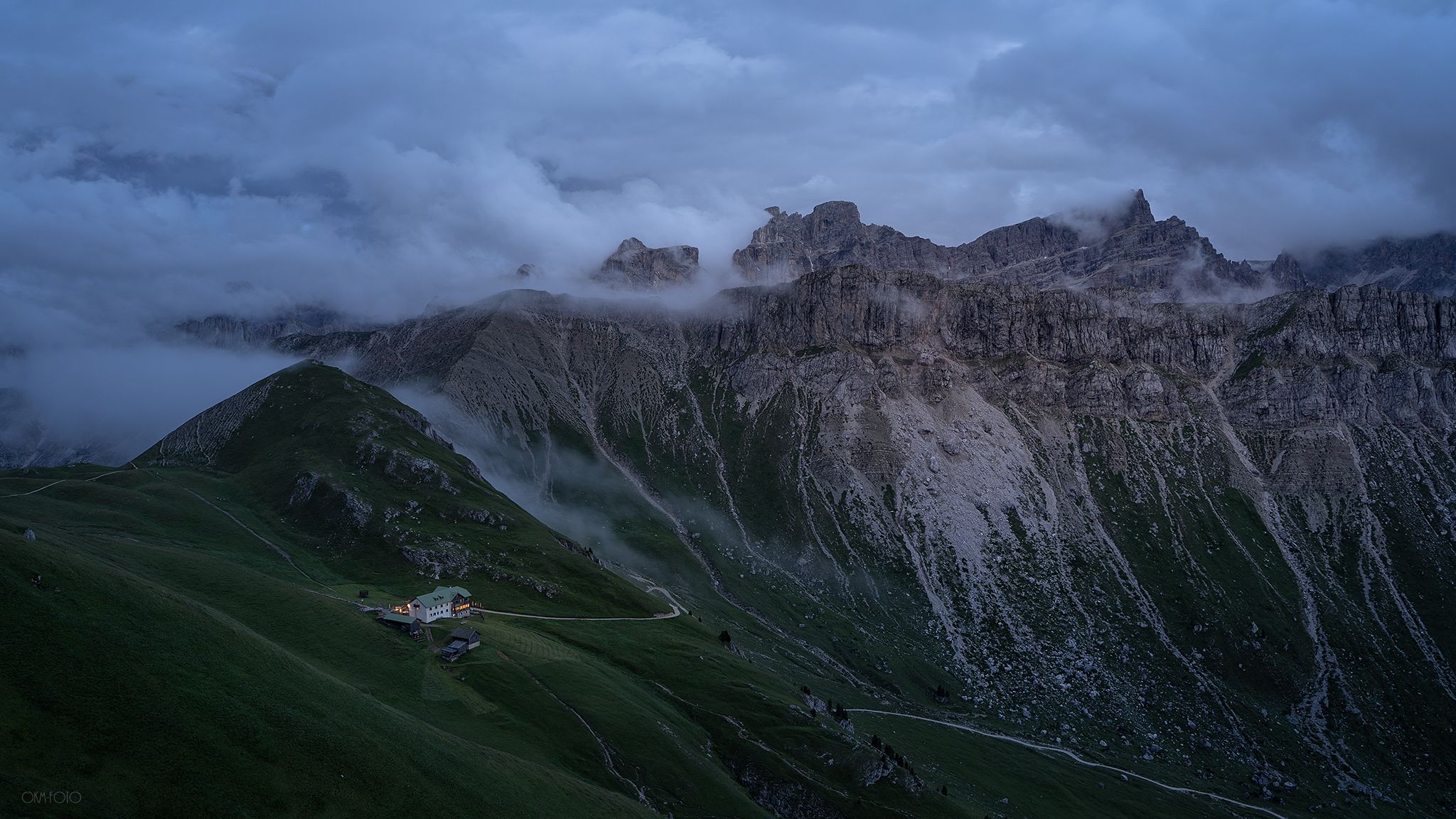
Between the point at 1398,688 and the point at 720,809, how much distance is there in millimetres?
198815

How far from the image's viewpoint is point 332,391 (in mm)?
198375

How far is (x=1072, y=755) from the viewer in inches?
5659

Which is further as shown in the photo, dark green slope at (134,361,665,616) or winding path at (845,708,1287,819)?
winding path at (845,708,1287,819)

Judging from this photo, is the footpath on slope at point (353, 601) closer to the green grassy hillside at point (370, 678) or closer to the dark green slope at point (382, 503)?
the green grassy hillside at point (370, 678)

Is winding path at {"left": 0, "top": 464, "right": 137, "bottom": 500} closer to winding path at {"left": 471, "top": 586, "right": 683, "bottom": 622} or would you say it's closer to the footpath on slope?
the footpath on slope

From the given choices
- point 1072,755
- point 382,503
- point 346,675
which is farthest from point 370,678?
point 1072,755

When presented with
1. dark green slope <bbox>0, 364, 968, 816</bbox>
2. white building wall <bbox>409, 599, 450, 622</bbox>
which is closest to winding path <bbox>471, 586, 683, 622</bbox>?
dark green slope <bbox>0, 364, 968, 816</bbox>

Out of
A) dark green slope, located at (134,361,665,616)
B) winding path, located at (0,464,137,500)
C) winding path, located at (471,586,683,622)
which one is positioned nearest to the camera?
winding path, located at (471,586,683,622)

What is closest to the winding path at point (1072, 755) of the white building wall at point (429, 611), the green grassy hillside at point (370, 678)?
the green grassy hillside at point (370, 678)

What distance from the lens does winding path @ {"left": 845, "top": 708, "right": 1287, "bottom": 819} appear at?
13900 cm

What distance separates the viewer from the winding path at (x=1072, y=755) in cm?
13900

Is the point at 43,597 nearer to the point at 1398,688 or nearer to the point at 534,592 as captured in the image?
the point at 534,592

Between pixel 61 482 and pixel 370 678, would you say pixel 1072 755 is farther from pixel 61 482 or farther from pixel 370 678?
pixel 61 482

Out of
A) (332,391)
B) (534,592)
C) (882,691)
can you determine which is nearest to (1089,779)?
(882,691)
